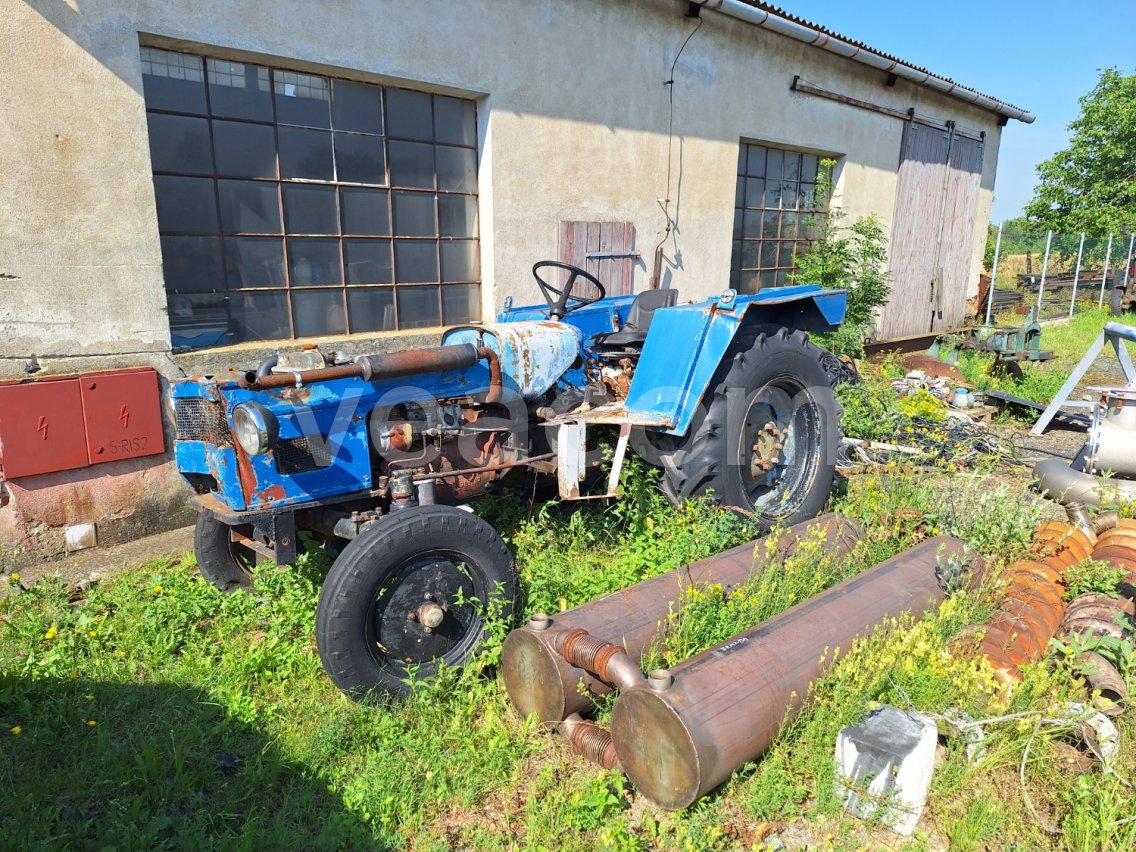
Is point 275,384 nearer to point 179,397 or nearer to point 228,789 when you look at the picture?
point 179,397

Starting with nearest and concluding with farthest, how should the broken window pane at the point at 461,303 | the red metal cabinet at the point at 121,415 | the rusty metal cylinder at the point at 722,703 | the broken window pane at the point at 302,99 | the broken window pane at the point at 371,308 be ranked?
the rusty metal cylinder at the point at 722,703 < the red metal cabinet at the point at 121,415 < the broken window pane at the point at 302,99 < the broken window pane at the point at 371,308 < the broken window pane at the point at 461,303

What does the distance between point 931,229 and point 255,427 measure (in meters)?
11.0

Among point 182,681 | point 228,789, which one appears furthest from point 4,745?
point 228,789

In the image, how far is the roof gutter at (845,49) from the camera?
679cm

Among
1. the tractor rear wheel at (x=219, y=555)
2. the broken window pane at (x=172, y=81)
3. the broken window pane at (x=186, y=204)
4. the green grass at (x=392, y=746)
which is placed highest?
the broken window pane at (x=172, y=81)

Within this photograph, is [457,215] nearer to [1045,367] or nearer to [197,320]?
[197,320]

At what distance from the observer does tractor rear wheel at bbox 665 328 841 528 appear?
11.7 ft

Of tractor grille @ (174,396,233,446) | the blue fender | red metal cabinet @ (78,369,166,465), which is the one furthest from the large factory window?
the blue fender

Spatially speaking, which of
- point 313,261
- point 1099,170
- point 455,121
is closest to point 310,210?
point 313,261

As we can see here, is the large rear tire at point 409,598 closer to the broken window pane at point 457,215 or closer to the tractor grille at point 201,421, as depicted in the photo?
the tractor grille at point 201,421

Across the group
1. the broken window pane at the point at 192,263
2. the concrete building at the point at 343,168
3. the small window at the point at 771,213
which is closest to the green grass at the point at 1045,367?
the small window at the point at 771,213

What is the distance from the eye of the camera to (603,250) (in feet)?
21.5

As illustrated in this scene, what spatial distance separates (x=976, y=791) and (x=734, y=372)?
1996 mm

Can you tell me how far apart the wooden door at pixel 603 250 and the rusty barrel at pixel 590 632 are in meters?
3.77
